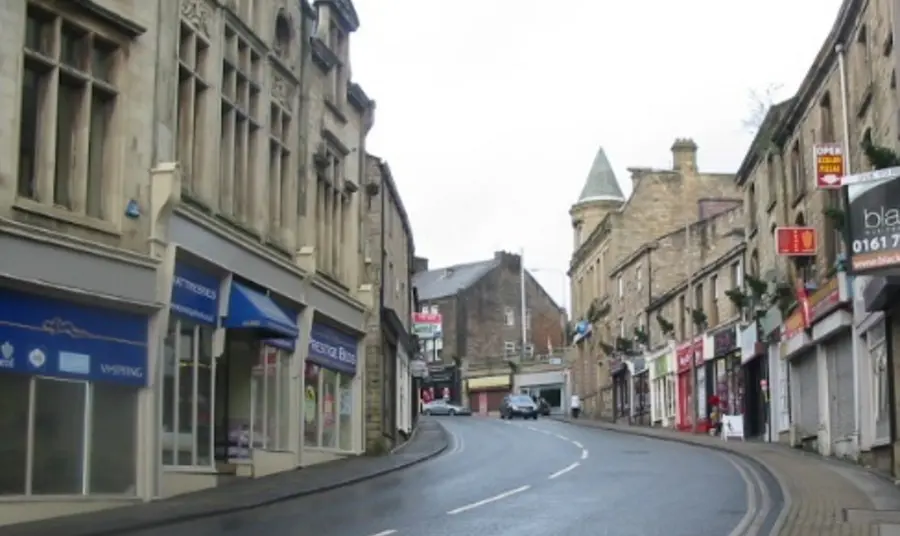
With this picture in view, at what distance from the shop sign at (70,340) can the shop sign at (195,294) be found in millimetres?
1218

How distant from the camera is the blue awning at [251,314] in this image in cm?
2214

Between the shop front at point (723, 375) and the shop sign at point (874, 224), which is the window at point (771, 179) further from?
the shop sign at point (874, 224)

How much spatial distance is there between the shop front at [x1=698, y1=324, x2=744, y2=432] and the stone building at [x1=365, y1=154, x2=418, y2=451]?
11832 millimetres

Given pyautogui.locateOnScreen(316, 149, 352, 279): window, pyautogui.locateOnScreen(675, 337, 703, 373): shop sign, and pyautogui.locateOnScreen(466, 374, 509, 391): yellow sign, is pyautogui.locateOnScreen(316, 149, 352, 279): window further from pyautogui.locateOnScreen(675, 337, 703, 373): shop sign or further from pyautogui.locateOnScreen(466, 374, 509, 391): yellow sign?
pyautogui.locateOnScreen(466, 374, 509, 391): yellow sign

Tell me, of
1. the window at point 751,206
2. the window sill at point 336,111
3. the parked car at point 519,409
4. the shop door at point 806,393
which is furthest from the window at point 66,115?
the parked car at point 519,409

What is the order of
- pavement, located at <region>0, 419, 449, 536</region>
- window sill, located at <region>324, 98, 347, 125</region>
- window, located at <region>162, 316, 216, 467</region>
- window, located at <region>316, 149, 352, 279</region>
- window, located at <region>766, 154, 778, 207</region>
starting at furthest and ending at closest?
window, located at <region>766, 154, 778, 207</region> → window sill, located at <region>324, 98, 347, 125</region> → window, located at <region>316, 149, 352, 279</region> → window, located at <region>162, 316, 216, 467</region> → pavement, located at <region>0, 419, 449, 536</region>

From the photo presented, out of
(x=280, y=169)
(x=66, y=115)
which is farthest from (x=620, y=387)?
(x=66, y=115)

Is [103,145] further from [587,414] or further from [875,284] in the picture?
[587,414]

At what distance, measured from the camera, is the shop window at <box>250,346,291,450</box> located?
2473 cm

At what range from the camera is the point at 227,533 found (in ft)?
47.1

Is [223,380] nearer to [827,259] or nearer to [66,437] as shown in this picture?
[66,437]

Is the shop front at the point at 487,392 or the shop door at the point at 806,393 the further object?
the shop front at the point at 487,392

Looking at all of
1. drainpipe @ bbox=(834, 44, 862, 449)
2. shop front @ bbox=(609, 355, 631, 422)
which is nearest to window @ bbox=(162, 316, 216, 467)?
drainpipe @ bbox=(834, 44, 862, 449)

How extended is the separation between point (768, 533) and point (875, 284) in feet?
29.2
